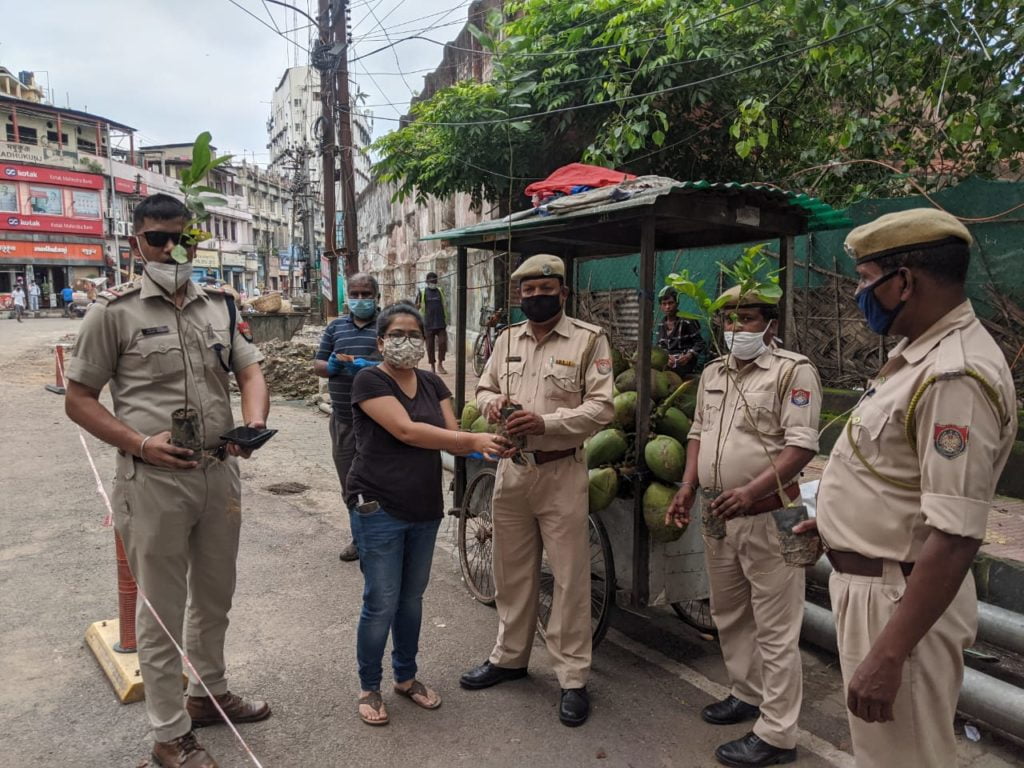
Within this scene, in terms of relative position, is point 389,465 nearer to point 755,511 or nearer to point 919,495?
point 755,511

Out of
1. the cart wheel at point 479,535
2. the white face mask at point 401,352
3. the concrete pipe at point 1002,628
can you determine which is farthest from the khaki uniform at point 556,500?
the concrete pipe at point 1002,628

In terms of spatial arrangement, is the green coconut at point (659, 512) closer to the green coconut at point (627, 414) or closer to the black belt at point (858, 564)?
the green coconut at point (627, 414)

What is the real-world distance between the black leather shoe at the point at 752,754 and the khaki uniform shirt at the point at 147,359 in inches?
97.8

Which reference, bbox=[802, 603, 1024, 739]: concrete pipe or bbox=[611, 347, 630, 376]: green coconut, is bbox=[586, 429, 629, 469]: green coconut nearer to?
bbox=[611, 347, 630, 376]: green coconut

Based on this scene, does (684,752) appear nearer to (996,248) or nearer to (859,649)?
(859,649)

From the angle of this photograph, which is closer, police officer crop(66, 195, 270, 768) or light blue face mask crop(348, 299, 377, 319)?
police officer crop(66, 195, 270, 768)

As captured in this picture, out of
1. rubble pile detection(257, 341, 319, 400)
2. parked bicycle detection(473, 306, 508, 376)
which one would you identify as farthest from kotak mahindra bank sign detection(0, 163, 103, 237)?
parked bicycle detection(473, 306, 508, 376)

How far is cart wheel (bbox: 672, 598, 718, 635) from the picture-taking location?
167 inches

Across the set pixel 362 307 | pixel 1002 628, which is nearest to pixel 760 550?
pixel 1002 628

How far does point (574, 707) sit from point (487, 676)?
20.2 inches

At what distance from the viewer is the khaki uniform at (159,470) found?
9.05 ft

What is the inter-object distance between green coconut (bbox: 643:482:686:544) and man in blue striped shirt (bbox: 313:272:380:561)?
2.13 metres

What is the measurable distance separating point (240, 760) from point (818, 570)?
3.19m

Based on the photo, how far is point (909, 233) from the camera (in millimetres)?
1747
